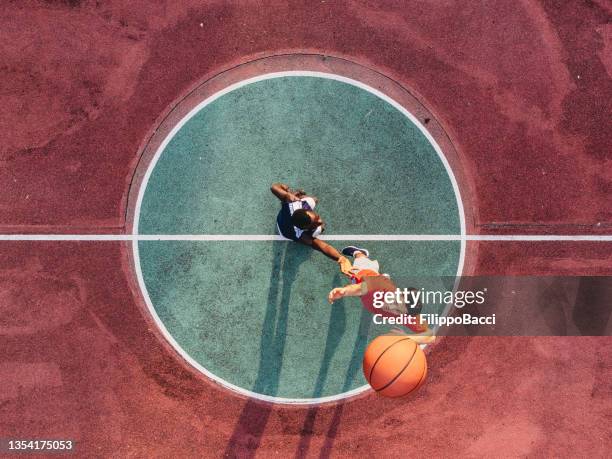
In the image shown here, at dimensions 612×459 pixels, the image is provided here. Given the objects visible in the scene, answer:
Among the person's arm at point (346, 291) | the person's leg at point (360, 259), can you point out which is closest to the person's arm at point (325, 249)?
the person's leg at point (360, 259)

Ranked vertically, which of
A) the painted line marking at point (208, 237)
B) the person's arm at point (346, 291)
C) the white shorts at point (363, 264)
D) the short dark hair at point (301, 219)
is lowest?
the person's arm at point (346, 291)

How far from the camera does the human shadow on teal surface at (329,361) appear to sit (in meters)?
7.26

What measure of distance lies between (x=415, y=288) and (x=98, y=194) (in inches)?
214

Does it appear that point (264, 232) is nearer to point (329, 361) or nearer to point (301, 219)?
point (301, 219)

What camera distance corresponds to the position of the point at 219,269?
7.23 metres

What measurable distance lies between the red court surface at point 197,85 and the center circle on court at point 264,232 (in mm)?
370

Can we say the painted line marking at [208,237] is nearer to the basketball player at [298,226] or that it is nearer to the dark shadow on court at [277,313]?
the dark shadow on court at [277,313]

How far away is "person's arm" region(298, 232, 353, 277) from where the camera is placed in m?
6.62

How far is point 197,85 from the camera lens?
730 cm

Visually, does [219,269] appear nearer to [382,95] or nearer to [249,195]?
[249,195]

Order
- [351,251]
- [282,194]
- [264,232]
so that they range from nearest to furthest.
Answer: [282,194] < [351,251] < [264,232]

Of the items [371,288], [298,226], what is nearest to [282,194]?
[298,226]

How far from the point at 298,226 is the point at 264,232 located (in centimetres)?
123

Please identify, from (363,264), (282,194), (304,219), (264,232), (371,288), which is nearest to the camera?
(304,219)
